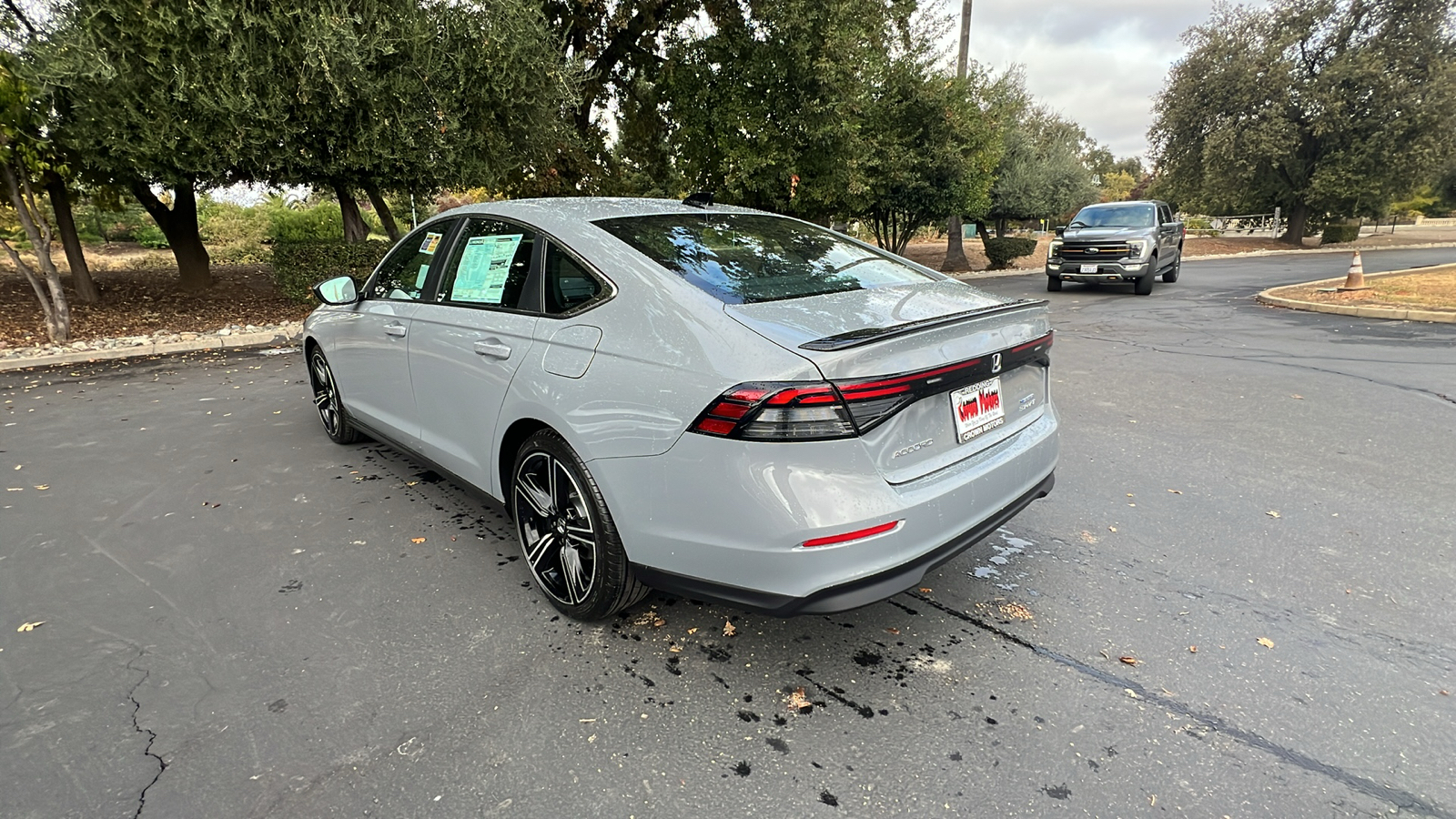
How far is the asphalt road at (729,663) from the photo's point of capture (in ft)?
6.72

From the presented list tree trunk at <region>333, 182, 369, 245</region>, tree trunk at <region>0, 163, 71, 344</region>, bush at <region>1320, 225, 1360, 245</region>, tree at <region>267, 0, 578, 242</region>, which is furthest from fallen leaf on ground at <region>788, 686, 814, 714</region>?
bush at <region>1320, 225, 1360, 245</region>

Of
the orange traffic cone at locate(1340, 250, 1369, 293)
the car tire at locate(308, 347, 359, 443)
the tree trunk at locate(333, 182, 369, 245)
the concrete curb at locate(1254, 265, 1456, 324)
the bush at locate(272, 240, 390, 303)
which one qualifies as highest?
the tree trunk at locate(333, 182, 369, 245)

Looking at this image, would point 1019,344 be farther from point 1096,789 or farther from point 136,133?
point 136,133

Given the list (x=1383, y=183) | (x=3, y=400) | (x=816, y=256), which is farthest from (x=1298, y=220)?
(x=3, y=400)

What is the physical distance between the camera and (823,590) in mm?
2156

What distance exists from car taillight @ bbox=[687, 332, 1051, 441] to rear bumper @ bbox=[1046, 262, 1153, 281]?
1359 centimetres

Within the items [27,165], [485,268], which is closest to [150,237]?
[27,165]

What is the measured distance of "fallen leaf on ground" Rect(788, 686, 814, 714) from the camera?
7.77 feet

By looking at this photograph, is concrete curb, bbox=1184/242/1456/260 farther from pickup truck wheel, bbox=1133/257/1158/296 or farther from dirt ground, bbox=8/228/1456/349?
dirt ground, bbox=8/228/1456/349

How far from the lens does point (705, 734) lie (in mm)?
2256

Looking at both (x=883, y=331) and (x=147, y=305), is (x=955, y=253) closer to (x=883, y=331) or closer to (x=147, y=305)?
(x=147, y=305)

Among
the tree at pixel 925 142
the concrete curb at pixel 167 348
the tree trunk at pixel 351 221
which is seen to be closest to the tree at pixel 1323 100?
the tree at pixel 925 142

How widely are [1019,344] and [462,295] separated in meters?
2.41

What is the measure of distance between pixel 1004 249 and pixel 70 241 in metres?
21.0
